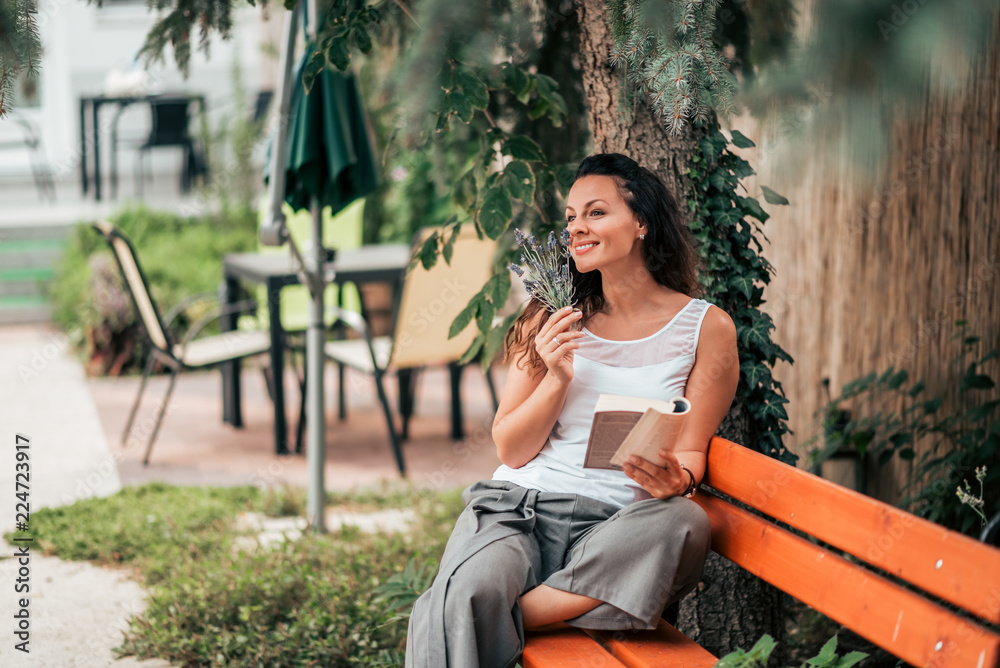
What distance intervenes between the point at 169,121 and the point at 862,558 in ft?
27.9

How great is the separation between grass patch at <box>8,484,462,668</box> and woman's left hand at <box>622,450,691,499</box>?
0.96m

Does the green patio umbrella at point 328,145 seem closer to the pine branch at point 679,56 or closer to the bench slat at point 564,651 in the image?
the pine branch at point 679,56

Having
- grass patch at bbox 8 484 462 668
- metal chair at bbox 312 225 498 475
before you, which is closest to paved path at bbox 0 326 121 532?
grass patch at bbox 8 484 462 668

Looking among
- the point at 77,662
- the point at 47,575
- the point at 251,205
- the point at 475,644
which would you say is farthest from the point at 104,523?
the point at 251,205

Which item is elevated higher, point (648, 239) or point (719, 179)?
point (719, 179)

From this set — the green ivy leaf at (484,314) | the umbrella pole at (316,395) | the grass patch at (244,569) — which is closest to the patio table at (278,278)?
the umbrella pole at (316,395)

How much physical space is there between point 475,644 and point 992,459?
1746 millimetres

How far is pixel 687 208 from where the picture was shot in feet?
7.80

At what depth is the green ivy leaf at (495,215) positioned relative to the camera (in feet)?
8.06

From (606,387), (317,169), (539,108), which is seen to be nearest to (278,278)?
(317,169)

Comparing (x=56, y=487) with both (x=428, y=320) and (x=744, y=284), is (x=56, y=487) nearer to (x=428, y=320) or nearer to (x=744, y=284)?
(x=428, y=320)

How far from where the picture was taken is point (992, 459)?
277 centimetres

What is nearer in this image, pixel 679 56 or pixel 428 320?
pixel 679 56

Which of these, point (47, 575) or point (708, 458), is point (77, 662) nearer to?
point (47, 575)
